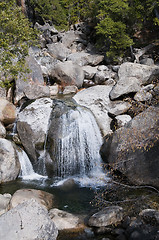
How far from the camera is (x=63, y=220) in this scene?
613 centimetres

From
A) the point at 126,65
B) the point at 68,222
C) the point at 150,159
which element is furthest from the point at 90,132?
the point at 126,65

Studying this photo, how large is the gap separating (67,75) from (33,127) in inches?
289

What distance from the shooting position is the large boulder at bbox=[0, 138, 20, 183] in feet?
30.6

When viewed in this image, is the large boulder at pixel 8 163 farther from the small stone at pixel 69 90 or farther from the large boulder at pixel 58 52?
the large boulder at pixel 58 52

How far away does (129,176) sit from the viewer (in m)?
8.23

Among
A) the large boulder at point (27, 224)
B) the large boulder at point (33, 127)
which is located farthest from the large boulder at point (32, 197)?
the large boulder at point (33, 127)

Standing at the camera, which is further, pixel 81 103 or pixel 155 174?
pixel 81 103

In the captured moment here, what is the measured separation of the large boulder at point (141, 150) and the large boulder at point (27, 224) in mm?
2894

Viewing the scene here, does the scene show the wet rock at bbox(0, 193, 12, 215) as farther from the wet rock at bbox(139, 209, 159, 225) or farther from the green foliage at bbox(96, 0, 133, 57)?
the green foliage at bbox(96, 0, 133, 57)

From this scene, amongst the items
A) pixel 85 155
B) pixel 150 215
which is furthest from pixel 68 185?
pixel 150 215

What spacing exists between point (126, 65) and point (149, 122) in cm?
879

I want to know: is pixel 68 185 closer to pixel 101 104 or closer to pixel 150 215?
pixel 150 215

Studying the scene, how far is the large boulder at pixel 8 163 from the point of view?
9.34 metres

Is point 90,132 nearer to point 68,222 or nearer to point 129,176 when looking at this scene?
point 129,176
